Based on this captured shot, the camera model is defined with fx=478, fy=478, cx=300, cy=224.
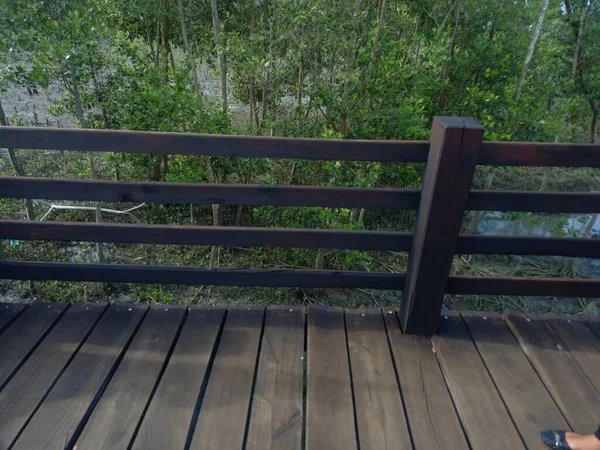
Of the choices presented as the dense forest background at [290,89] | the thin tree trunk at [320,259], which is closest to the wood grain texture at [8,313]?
the dense forest background at [290,89]

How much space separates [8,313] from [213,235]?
1228 mm

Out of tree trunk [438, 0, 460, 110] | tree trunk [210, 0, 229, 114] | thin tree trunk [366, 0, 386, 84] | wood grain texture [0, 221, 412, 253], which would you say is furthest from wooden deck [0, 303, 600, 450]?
tree trunk [438, 0, 460, 110]

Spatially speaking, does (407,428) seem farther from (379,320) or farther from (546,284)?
(546,284)

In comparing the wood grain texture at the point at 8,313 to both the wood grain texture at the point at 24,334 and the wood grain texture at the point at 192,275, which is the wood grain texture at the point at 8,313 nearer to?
the wood grain texture at the point at 24,334

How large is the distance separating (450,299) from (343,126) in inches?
111

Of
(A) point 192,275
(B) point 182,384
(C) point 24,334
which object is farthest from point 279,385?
(C) point 24,334

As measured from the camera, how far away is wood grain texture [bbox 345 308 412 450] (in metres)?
1.96

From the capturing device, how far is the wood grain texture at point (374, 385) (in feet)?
6.41

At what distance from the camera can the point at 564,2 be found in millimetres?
7055

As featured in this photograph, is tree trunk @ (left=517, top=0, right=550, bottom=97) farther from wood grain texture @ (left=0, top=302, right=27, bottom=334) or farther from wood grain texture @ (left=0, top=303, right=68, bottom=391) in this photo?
wood grain texture @ (left=0, top=302, right=27, bottom=334)

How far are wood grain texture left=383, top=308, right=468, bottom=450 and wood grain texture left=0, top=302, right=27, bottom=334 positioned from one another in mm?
2056

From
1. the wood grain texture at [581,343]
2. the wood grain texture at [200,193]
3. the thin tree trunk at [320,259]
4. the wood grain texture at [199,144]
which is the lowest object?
the thin tree trunk at [320,259]

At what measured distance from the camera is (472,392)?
2.21m

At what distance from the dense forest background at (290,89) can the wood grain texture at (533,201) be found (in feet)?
7.56
